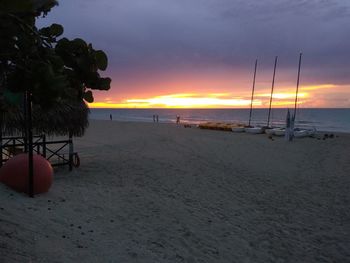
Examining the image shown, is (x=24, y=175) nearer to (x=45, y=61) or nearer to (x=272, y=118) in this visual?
(x=45, y=61)

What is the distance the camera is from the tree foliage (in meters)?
2.75

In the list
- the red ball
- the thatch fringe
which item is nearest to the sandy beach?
the red ball

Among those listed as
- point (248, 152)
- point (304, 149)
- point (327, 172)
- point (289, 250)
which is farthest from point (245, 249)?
point (304, 149)

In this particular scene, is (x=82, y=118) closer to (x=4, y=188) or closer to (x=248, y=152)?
(x=4, y=188)

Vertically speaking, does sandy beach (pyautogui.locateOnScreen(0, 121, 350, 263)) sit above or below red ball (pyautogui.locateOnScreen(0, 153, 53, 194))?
below

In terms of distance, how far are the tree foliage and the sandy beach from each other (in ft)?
8.24

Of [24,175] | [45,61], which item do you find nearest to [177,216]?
[24,175]

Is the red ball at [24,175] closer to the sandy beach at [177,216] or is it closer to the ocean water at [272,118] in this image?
the sandy beach at [177,216]

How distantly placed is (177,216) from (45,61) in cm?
511

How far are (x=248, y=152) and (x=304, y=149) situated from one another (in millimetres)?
4943

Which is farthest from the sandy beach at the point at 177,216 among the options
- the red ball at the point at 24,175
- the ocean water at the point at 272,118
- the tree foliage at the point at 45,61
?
the ocean water at the point at 272,118

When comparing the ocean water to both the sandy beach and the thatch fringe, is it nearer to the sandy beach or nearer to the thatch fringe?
the thatch fringe

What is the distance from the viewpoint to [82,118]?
11.6 meters

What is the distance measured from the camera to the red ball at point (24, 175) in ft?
23.9
